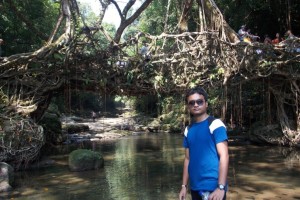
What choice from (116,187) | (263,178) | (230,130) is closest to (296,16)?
(230,130)

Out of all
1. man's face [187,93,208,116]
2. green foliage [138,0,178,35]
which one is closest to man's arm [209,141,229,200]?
man's face [187,93,208,116]

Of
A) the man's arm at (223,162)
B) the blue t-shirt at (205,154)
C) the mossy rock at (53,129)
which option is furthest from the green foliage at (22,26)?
the man's arm at (223,162)

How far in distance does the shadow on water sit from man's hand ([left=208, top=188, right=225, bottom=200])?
15.4 ft

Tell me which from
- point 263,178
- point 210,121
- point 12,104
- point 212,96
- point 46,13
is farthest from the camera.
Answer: point 46,13

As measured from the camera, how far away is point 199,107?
327 centimetres

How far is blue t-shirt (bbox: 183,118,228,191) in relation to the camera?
312 cm

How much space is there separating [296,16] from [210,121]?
1524 cm

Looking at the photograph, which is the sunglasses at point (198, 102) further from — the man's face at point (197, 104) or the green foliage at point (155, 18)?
Answer: the green foliage at point (155, 18)

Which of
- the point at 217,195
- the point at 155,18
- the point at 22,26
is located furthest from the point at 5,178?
the point at 155,18

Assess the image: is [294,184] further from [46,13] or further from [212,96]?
[46,13]

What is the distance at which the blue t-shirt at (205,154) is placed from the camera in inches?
123

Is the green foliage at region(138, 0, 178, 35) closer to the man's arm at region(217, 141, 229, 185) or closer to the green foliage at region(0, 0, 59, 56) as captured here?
the green foliage at region(0, 0, 59, 56)

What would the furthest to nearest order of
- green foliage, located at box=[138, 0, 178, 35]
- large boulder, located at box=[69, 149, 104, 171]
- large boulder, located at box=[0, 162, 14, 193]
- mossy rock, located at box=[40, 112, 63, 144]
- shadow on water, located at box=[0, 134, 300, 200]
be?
green foliage, located at box=[138, 0, 178, 35]
mossy rock, located at box=[40, 112, 63, 144]
large boulder, located at box=[69, 149, 104, 171]
large boulder, located at box=[0, 162, 14, 193]
shadow on water, located at box=[0, 134, 300, 200]

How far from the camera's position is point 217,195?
2996 mm
